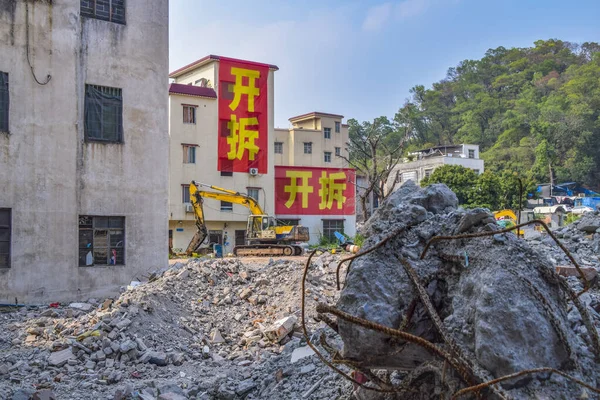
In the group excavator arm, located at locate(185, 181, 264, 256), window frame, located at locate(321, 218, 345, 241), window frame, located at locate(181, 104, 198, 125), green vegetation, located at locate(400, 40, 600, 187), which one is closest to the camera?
excavator arm, located at locate(185, 181, 264, 256)

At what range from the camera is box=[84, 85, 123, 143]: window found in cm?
1627

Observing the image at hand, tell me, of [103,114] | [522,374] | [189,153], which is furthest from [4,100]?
[189,153]

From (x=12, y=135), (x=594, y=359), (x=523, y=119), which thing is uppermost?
(x=523, y=119)

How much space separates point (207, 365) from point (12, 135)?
831 cm

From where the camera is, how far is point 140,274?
1662 cm

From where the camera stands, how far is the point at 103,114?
1645cm

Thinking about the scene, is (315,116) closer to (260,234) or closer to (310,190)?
(310,190)

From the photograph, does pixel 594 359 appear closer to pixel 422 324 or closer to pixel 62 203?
pixel 422 324

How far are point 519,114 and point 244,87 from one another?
4059 centimetres

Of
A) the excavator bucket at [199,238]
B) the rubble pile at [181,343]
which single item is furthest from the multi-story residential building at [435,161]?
the rubble pile at [181,343]

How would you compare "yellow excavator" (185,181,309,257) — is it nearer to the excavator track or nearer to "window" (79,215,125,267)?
the excavator track

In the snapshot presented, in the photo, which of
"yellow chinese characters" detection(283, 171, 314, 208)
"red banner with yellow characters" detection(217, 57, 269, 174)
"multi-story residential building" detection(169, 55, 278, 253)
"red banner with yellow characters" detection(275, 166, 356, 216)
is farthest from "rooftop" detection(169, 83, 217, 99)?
"yellow chinese characters" detection(283, 171, 314, 208)

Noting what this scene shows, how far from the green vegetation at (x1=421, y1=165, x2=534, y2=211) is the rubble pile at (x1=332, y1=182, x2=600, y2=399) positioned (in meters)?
42.7

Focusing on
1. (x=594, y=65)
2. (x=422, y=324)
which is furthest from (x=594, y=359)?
(x=594, y=65)
